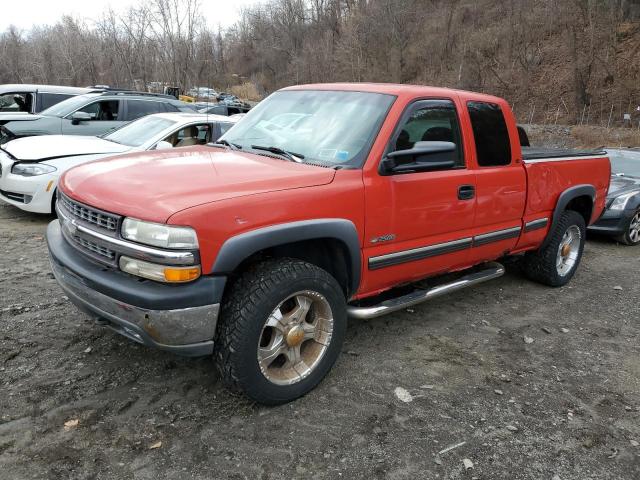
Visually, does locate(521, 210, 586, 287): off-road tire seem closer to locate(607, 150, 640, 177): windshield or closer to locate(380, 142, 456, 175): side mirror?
locate(380, 142, 456, 175): side mirror

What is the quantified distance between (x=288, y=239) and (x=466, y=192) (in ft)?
5.58

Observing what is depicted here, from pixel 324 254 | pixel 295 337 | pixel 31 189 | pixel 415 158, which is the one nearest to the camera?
pixel 295 337

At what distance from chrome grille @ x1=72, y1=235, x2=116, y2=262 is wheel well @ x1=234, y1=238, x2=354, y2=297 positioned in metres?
0.83

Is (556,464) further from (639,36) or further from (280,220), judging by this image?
(639,36)

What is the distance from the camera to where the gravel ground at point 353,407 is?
8.85ft

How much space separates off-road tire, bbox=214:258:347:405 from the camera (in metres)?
2.83

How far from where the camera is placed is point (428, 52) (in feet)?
124

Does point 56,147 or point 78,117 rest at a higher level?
point 78,117

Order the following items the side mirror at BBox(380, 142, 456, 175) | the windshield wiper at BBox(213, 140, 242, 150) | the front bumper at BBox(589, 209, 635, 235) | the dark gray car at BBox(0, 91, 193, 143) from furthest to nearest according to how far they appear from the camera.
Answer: the dark gray car at BBox(0, 91, 193, 143)
the front bumper at BBox(589, 209, 635, 235)
the windshield wiper at BBox(213, 140, 242, 150)
the side mirror at BBox(380, 142, 456, 175)

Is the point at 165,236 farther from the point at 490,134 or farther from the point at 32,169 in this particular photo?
the point at 32,169

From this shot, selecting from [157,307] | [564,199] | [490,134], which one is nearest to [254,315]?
[157,307]

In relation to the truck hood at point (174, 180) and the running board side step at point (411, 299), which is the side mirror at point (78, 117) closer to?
the truck hood at point (174, 180)

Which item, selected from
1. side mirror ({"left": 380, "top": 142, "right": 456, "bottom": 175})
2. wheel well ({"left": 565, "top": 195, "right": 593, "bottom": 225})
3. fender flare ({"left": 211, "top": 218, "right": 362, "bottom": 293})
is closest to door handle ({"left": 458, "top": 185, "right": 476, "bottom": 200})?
side mirror ({"left": 380, "top": 142, "right": 456, "bottom": 175})

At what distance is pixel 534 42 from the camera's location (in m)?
30.1
